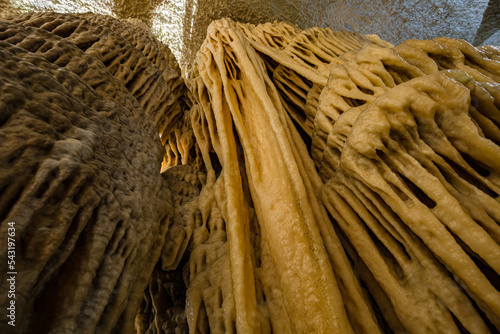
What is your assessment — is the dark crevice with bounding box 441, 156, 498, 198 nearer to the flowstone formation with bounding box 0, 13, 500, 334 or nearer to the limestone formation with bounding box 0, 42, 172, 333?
the flowstone formation with bounding box 0, 13, 500, 334

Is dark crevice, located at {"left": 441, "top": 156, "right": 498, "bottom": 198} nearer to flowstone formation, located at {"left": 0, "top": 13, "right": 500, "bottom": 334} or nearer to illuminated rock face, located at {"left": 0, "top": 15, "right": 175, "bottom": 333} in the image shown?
flowstone formation, located at {"left": 0, "top": 13, "right": 500, "bottom": 334}

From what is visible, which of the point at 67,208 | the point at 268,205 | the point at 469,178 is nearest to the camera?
the point at 67,208

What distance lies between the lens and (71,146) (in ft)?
2.76

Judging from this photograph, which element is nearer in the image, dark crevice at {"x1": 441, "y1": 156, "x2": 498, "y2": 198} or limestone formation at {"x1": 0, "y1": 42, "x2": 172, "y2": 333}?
limestone formation at {"x1": 0, "y1": 42, "x2": 172, "y2": 333}

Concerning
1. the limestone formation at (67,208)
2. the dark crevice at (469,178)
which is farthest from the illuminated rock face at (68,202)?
the dark crevice at (469,178)

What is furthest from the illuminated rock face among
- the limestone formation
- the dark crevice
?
the dark crevice

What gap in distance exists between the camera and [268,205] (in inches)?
48.4

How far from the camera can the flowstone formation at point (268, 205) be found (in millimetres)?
758

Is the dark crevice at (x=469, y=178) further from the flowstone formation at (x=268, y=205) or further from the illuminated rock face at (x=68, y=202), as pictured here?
the illuminated rock face at (x=68, y=202)

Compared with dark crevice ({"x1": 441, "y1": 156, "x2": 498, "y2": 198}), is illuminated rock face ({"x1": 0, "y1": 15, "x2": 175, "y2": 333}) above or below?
below

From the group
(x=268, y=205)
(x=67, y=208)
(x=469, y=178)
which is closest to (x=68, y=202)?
(x=67, y=208)

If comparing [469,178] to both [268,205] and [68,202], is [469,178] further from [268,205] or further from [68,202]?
[68,202]

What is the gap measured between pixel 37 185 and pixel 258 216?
34.9 inches

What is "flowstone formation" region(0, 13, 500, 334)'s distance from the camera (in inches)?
29.9
